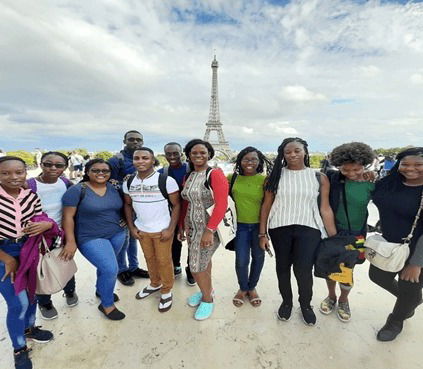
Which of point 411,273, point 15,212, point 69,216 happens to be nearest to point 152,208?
point 69,216

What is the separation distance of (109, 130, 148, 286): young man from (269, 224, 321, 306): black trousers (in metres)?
1.92

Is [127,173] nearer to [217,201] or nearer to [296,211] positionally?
[217,201]

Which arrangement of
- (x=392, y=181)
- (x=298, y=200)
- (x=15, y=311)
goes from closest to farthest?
(x=15, y=311)
(x=392, y=181)
(x=298, y=200)

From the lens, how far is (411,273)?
1910mm

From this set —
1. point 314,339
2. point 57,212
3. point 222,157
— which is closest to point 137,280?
point 57,212

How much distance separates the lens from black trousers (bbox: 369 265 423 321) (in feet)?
6.61

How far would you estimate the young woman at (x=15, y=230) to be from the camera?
1.69 m

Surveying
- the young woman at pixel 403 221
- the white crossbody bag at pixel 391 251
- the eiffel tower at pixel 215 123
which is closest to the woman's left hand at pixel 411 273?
the young woman at pixel 403 221

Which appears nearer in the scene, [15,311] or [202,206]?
[15,311]

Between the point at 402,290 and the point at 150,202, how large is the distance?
8.44 feet

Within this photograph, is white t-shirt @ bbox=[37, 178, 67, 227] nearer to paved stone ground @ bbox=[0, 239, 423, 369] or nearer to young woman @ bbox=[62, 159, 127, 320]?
young woman @ bbox=[62, 159, 127, 320]

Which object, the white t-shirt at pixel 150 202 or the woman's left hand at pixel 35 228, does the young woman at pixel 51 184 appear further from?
the white t-shirt at pixel 150 202

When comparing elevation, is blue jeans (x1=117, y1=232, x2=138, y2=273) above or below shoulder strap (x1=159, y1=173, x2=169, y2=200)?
below

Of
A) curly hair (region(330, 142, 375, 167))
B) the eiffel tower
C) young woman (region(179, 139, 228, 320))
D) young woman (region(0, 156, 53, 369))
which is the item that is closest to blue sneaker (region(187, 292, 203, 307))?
young woman (region(179, 139, 228, 320))
